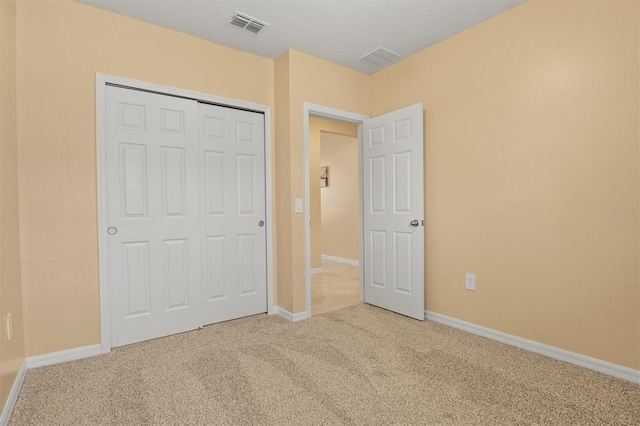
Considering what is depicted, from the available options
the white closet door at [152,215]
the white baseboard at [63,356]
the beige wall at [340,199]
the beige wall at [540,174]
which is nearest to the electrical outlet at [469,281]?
the beige wall at [540,174]

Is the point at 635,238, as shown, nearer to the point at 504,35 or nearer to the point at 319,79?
the point at 504,35

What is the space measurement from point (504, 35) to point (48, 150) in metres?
3.37

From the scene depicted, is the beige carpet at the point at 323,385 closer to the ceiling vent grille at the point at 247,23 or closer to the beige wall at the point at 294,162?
the beige wall at the point at 294,162

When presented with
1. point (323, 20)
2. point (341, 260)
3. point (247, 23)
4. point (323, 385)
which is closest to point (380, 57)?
point (323, 20)

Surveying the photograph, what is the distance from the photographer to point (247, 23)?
2.62 metres

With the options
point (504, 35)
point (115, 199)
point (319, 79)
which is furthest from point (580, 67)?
point (115, 199)

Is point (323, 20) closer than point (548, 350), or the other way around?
point (548, 350)

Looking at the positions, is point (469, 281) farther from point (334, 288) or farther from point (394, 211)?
point (334, 288)

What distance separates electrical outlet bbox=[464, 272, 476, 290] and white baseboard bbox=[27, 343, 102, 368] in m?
2.90

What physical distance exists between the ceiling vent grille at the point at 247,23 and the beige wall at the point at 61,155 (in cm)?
78

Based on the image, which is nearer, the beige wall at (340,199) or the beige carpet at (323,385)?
the beige carpet at (323,385)

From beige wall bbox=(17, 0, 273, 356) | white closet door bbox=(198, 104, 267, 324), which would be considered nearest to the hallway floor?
white closet door bbox=(198, 104, 267, 324)

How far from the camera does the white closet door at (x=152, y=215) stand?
2.52m

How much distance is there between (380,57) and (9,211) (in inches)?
123
